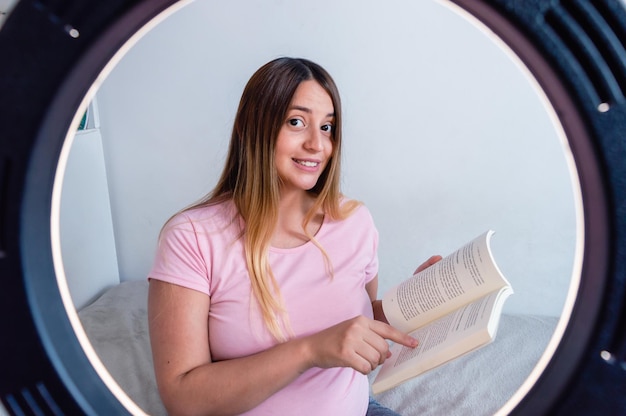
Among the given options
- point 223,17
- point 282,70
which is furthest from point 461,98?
point 282,70

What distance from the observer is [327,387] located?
0.91m

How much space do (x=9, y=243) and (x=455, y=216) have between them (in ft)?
5.33

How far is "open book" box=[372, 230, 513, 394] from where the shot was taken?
0.62 meters

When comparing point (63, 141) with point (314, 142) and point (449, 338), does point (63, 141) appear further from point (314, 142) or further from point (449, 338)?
point (314, 142)

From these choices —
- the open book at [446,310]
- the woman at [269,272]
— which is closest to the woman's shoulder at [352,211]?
the woman at [269,272]

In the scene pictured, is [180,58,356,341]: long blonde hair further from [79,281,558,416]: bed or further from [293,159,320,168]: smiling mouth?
[79,281,558,416]: bed

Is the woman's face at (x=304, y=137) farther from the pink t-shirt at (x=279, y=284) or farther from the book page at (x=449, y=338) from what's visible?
the book page at (x=449, y=338)

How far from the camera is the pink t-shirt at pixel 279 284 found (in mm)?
852

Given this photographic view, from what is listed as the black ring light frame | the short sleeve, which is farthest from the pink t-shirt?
the black ring light frame

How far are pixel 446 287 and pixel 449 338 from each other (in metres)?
0.11

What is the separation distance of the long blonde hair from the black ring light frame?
1.51 feet

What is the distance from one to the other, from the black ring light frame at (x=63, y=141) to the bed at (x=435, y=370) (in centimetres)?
101

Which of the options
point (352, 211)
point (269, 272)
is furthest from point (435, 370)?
point (269, 272)

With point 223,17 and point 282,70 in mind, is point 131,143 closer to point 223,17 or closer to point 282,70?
point 223,17
